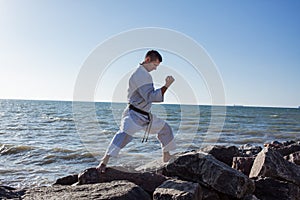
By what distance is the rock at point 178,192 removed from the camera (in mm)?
3475

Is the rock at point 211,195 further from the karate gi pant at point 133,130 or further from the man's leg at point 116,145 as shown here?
the man's leg at point 116,145

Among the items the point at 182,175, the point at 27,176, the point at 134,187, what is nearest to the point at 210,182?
the point at 182,175

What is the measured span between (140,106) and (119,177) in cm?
105

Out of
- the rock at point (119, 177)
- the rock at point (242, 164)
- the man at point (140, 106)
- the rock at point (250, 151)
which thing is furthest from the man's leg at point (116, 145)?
the rock at point (250, 151)

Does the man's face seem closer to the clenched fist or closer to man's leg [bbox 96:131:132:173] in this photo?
the clenched fist

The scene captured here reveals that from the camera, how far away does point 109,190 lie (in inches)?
150

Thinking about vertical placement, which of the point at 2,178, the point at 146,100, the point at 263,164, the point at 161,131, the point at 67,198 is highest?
the point at 146,100

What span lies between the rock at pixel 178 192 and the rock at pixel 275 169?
130cm

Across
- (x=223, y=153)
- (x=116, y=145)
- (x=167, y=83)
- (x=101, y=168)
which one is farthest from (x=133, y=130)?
(x=223, y=153)

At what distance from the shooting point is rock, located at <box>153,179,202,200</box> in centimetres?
347

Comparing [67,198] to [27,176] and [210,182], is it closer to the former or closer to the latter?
[210,182]

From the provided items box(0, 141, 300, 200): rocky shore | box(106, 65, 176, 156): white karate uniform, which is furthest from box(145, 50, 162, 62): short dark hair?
box(0, 141, 300, 200): rocky shore

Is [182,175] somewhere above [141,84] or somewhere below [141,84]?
below

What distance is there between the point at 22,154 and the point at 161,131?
7795mm
